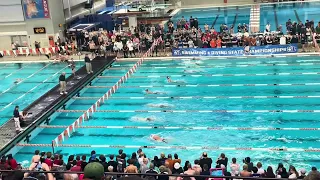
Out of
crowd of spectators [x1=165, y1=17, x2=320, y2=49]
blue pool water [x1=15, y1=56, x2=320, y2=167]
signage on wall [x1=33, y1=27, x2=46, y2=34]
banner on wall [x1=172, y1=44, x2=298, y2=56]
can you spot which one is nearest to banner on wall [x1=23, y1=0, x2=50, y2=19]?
signage on wall [x1=33, y1=27, x2=46, y2=34]

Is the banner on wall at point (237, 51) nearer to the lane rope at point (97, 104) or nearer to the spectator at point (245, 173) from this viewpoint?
the lane rope at point (97, 104)

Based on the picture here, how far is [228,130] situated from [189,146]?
1.89 m

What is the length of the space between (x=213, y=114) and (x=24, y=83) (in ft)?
38.3

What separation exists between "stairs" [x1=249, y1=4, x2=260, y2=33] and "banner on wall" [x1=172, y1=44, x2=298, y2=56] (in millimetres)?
5896

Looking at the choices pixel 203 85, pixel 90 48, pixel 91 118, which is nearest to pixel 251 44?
pixel 203 85

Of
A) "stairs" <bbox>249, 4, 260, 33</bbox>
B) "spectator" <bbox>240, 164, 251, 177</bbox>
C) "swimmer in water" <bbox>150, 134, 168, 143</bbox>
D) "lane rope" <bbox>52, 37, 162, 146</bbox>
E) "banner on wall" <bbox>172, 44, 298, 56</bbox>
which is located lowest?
"swimmer in water" <bbox>150, 134, 168, 143</bbox>

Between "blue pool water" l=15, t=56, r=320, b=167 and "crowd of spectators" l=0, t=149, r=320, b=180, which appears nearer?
"crowd of spectators" l=0, t=149, r=320, b=180

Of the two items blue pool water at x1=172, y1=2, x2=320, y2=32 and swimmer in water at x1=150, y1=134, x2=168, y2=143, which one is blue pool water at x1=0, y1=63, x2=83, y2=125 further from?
blue pool water at x1=172, y1=2, x2=320, y2=32

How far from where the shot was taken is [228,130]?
593 inches

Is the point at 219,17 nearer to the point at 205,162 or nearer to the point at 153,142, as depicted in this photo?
the point at 153,142

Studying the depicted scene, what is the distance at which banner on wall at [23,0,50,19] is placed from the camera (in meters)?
28.4

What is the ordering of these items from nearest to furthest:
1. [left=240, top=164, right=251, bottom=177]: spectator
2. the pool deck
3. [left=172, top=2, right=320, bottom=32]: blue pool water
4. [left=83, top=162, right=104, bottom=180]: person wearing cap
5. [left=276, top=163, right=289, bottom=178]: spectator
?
[left=83, top=162, right=104, bottom=180]: person wearing cap → [left=240, top=164, right=251, bottom=177]: spectator → [left=276, top=163, right=289, bottom=178]: spectator → the pool deck → [left=172, top=2, right=320, bottom=32]: blue pool water

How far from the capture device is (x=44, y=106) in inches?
696

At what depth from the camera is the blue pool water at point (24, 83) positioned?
65.1 feet
